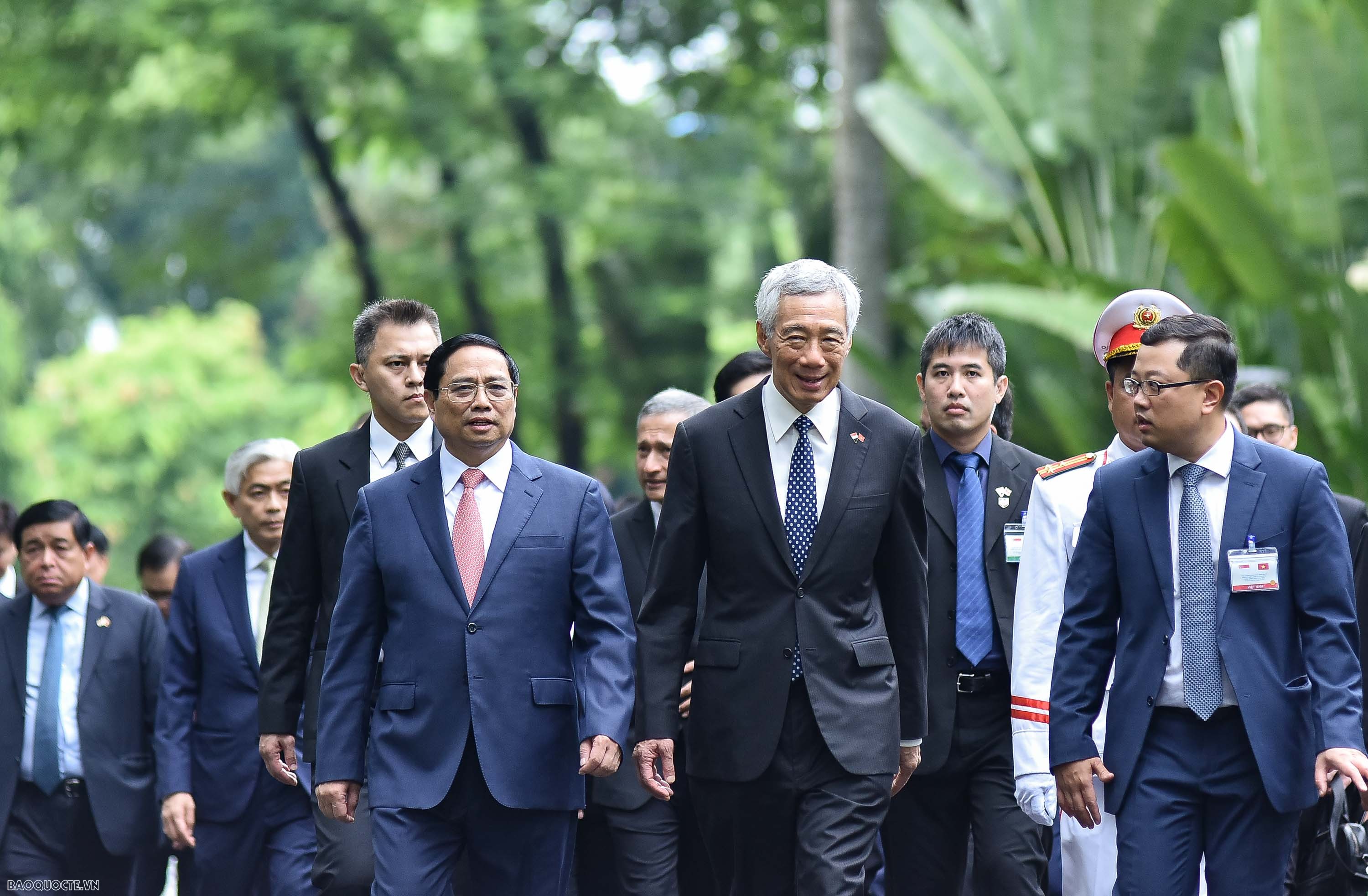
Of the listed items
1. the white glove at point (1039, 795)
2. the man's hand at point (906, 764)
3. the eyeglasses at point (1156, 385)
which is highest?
the eyeglasses at point (1156, 385)

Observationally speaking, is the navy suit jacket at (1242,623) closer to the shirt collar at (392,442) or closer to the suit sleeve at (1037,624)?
the suit sleeve at (1037,624)

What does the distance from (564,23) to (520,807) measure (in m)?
18.8

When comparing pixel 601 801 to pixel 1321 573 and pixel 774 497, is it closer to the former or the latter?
pixel 774 497

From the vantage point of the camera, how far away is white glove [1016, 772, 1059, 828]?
5938mm

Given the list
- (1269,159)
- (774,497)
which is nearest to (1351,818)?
(774,497)

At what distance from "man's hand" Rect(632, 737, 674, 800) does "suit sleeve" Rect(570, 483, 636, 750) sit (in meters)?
0.10

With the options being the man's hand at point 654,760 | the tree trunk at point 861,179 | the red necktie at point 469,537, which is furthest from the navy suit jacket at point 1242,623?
the tree trunk at point 861,179

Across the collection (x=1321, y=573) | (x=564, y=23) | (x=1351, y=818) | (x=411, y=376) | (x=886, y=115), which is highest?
(x=564, y=23)

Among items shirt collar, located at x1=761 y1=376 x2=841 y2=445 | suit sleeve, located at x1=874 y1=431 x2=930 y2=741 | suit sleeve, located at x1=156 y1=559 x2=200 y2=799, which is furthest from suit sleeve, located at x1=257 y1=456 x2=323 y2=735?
suit sleeve, located at x1=874 y1=431 x2=930 y2=741

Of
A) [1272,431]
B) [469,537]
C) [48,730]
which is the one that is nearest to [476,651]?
[469,537]

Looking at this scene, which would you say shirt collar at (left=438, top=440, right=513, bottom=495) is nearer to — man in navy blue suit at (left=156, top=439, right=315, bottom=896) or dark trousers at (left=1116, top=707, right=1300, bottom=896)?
man in navy blue suit at (left=156, top=439, right=315, bottom=896)

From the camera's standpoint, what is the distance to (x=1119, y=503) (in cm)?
561

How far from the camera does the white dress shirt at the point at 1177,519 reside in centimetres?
538

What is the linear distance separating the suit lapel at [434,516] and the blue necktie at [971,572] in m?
1.87
